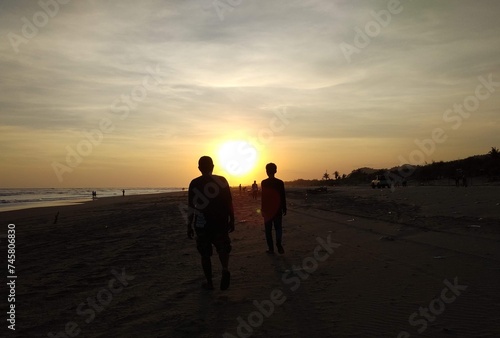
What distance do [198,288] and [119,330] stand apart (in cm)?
210

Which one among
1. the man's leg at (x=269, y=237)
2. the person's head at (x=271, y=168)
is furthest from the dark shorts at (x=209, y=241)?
the person's head at (x=271, y=168)

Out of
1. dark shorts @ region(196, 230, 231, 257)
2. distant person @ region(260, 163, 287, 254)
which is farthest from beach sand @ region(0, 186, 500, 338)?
dark shorts @ region(196, 230, 231, 257)

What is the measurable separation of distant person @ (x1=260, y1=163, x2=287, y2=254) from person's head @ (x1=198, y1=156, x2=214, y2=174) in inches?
138

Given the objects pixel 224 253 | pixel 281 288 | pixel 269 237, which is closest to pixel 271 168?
pixel 269 237

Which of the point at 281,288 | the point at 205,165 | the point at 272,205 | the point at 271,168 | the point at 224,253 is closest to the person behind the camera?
the point at 281,288

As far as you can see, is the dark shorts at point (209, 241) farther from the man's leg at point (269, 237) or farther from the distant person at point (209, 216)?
the man's leg at point (269, 237)

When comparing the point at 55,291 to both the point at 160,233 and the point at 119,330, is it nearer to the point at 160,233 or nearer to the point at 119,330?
the point at 119,330

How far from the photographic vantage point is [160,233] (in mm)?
15391

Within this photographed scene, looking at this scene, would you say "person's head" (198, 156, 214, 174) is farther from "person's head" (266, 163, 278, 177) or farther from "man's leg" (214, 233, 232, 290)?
"person's head" (266, 163, 278, 177)

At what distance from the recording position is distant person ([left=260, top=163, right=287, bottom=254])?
33.6 feet

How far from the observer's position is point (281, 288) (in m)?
6.70

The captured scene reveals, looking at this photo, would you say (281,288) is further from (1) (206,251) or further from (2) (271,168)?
(2) (271,168)

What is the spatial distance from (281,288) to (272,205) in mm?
3753

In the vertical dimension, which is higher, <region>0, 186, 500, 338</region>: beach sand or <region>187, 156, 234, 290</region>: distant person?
<region>187, 156, 234, 290</region>: distant person
